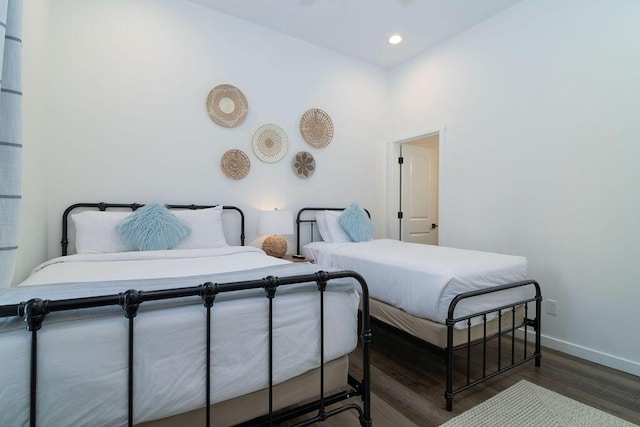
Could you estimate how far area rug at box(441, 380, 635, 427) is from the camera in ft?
5.39

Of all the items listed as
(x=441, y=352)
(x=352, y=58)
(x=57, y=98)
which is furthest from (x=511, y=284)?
(x=57, y=98)

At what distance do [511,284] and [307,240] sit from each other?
7.30ft

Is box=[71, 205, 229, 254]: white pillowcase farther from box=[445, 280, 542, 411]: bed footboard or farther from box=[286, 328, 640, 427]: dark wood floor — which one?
box=[445, 280, 542, 411]: bed footboard

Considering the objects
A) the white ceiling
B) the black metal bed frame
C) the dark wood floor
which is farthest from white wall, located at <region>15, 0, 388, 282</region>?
the black metal bed frame

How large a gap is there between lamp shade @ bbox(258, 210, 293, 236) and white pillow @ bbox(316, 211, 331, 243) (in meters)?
0.50

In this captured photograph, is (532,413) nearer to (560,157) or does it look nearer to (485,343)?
(485,343)

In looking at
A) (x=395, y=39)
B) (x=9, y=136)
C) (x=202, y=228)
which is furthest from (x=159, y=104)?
(x=395, y=39)

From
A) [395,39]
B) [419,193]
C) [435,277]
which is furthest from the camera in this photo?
[419,193]

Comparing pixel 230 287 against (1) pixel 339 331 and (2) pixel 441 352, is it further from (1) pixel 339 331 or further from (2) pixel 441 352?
(2) pixel 441 352

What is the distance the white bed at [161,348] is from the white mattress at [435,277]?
2.31ft

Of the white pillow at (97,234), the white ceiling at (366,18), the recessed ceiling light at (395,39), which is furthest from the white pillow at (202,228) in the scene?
the recessed ceiling light at (395,39)

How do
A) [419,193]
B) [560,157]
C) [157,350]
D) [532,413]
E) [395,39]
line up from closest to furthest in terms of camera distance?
[157,350] → [532,413] → [560,157] → [395,39] → [419,193]

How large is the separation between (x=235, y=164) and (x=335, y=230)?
4.35ft

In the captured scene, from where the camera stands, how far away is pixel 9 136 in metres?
1.13
